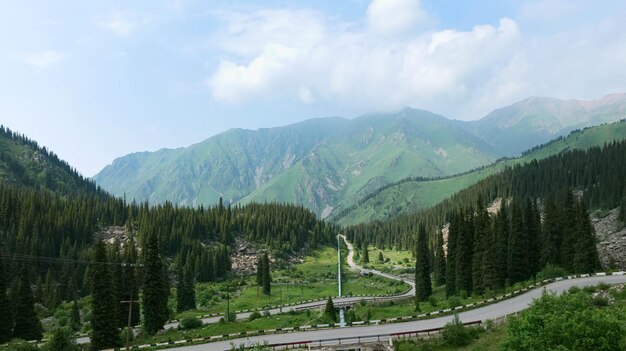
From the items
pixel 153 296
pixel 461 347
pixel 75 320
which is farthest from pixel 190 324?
pixel 461 347

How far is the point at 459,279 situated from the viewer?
3883 inches

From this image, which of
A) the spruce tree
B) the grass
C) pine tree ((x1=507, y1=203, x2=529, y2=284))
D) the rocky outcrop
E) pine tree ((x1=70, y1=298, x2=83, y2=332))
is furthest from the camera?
the rocky outcrop

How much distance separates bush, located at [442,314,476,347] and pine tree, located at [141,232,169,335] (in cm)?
5532

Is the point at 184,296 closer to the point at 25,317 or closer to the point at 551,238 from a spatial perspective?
the point at 25,317

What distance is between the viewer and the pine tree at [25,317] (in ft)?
282

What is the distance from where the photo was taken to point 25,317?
87062 mm

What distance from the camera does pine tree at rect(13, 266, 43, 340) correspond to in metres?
86.0

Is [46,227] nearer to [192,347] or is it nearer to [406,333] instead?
[192,347]

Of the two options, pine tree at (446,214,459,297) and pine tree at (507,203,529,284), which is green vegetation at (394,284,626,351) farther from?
pine tree at (446,214,459,297)

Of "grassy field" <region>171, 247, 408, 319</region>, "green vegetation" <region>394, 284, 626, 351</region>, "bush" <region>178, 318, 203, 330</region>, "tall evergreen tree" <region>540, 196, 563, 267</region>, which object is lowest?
"grassy field" <region>171, 247, 408, 319</region>

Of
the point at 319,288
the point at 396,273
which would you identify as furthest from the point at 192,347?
the point at 396,273

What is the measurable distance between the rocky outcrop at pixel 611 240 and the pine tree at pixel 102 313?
341ft

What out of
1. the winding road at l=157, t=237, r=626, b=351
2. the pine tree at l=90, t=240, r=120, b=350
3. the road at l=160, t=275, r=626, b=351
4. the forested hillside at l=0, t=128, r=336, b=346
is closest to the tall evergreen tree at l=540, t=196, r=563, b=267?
the winding road at l=157, t=237, r=626, b=351

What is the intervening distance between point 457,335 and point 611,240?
112m
